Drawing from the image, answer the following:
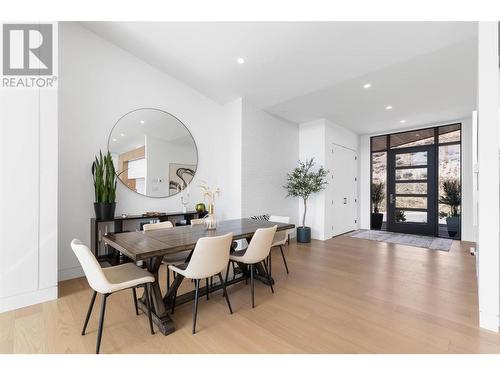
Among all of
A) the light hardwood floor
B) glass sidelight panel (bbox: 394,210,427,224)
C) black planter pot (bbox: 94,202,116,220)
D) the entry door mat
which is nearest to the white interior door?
the entry door mat

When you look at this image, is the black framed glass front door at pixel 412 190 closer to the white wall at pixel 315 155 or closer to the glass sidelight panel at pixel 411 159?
the glass sidelight panel at pixel 411 159

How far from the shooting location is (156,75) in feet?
12.2

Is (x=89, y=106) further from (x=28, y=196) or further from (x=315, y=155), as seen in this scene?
(x=315, y=155)

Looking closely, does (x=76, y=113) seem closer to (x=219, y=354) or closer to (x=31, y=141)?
(x=31, y=141)

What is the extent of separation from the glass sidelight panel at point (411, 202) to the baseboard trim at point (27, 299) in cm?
731

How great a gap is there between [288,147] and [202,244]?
412cm

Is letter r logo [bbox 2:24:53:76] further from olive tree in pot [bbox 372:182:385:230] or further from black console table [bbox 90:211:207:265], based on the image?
olive tree in pot [bbox 372:182:385:230]

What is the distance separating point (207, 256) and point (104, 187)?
200 cm

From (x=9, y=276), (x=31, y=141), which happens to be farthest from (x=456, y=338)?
(x=31, y=141)

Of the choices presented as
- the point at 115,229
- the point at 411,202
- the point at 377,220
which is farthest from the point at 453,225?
the point at 115,229

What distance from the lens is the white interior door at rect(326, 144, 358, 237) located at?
5.54 m

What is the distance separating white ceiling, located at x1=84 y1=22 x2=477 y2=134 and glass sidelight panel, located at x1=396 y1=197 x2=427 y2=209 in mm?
2290

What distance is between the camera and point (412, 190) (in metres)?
5.97
